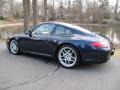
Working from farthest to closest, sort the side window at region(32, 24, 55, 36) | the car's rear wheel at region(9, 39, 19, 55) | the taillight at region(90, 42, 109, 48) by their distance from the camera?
1. the car's rear wheel at region(9, 39, 19, 55)
2. the side window at region(32, 24, 55, 36)
3. the taillight at region(90, 42, 109, 48)

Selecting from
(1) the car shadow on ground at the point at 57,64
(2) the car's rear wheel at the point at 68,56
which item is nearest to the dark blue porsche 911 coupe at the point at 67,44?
(2) the car's rear wheel at the point at 68,56

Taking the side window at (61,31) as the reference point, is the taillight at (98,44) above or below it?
below

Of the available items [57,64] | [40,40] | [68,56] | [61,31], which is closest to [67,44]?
[68,56]

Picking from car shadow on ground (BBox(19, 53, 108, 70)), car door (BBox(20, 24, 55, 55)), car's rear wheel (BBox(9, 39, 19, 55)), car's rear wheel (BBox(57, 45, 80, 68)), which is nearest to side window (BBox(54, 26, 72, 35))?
car door (BBox(20, 24, 55, 55))

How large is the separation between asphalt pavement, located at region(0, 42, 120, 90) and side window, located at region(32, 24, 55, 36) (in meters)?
0.82

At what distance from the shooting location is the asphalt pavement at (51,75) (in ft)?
14.2

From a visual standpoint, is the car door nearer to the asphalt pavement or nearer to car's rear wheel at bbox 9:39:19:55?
the asphalt pavement

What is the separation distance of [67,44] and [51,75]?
3.44 feet

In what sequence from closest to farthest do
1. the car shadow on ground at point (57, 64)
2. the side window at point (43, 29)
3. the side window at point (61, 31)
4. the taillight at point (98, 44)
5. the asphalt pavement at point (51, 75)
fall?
the asphalt pavement at point (51, 75) → the taillight at point (98, 44) → the car shadow on ground at point (57, 64) → the side window at point (61, 31) → the side window at point (43, 29)

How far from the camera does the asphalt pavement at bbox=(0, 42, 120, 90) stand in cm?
433

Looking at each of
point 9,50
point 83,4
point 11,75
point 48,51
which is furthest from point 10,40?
point 83,4

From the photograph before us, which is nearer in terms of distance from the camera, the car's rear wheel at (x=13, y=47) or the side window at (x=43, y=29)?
the side window at (x=43, y=29)

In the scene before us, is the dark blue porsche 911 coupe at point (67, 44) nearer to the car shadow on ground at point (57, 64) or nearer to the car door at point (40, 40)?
the car door at point (40, 40)

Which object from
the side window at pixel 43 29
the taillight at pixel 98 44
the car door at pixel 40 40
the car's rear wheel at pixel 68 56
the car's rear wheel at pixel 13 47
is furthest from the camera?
the car's rear wheel at pixel 13 47
